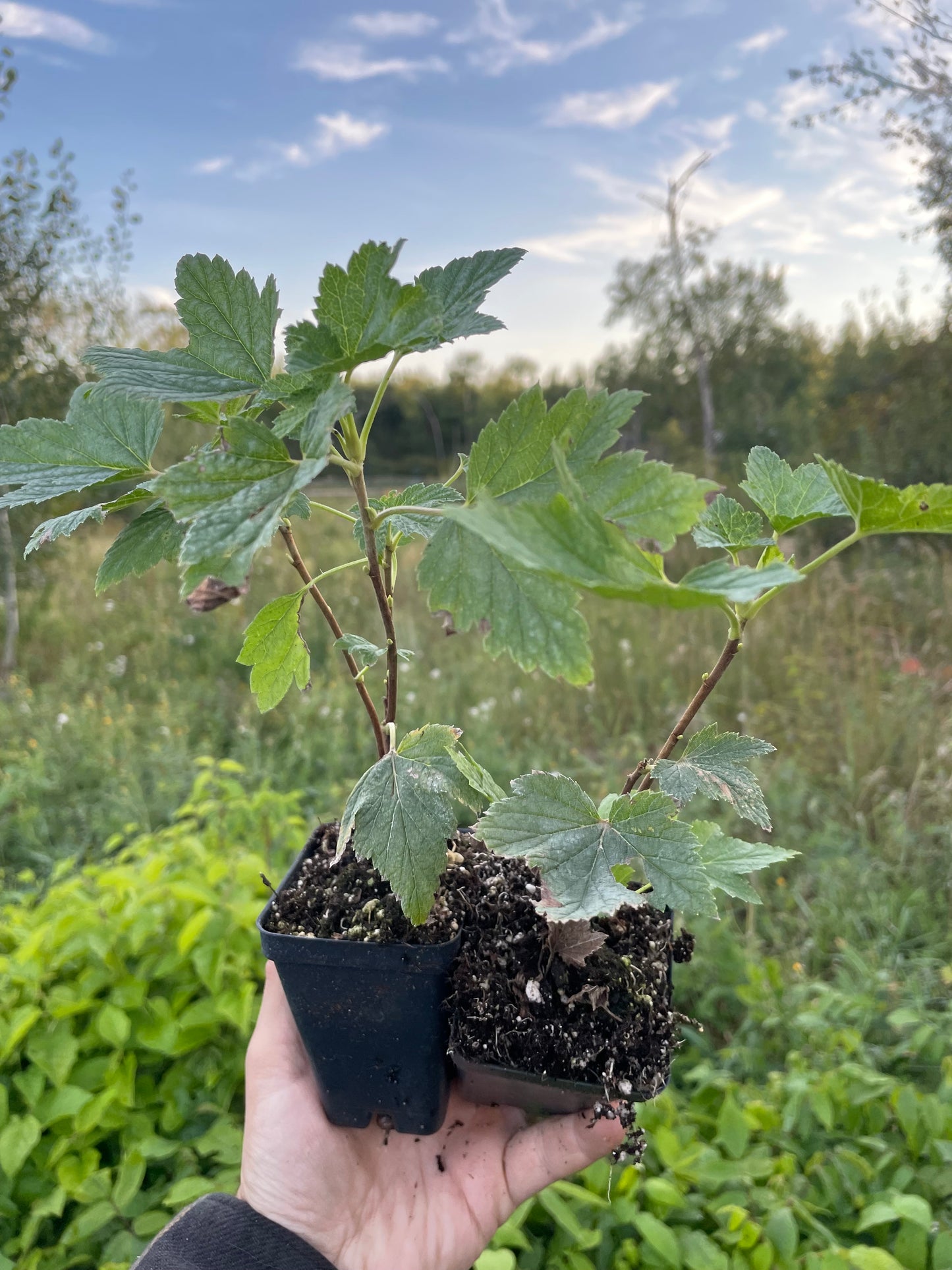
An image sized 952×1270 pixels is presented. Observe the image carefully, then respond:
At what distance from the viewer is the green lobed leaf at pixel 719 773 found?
0.68 metres

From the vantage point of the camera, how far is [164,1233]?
39.2 inches

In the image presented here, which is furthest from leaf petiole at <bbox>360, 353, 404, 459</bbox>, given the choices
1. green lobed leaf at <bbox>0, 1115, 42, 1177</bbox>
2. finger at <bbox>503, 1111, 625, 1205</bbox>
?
green lobed leaf at <bbox>0, 1115, 42, 1177</bbox>

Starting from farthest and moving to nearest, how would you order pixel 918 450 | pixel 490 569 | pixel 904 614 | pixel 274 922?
1. pixel 918 450
2. pixel 904 614
3. pixel 274 922
4. pixel 490 569

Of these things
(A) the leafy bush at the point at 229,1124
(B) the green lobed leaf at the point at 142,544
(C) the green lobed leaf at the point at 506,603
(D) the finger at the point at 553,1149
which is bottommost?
(A) the leafy bush at the point at 229,1124

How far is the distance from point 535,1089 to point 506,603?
0.61 m

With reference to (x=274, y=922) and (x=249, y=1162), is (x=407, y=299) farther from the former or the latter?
(x=249, y=1162)

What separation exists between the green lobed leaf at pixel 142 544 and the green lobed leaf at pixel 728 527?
0.44 meters

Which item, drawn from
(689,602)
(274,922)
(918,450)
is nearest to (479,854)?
(274,922)

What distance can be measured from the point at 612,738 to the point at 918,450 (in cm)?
469

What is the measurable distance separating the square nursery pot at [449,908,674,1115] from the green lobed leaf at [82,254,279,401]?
2.25ft

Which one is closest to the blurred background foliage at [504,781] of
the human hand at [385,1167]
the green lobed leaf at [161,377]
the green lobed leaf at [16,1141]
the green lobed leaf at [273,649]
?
the green lobed leaf at [16,1141]

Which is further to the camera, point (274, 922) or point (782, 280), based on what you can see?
point (782, 280)

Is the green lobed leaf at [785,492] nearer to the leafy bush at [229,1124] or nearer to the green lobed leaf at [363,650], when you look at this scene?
the green lobed leaf at [363,650]

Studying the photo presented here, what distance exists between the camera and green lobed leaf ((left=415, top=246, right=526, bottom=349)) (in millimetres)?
584
